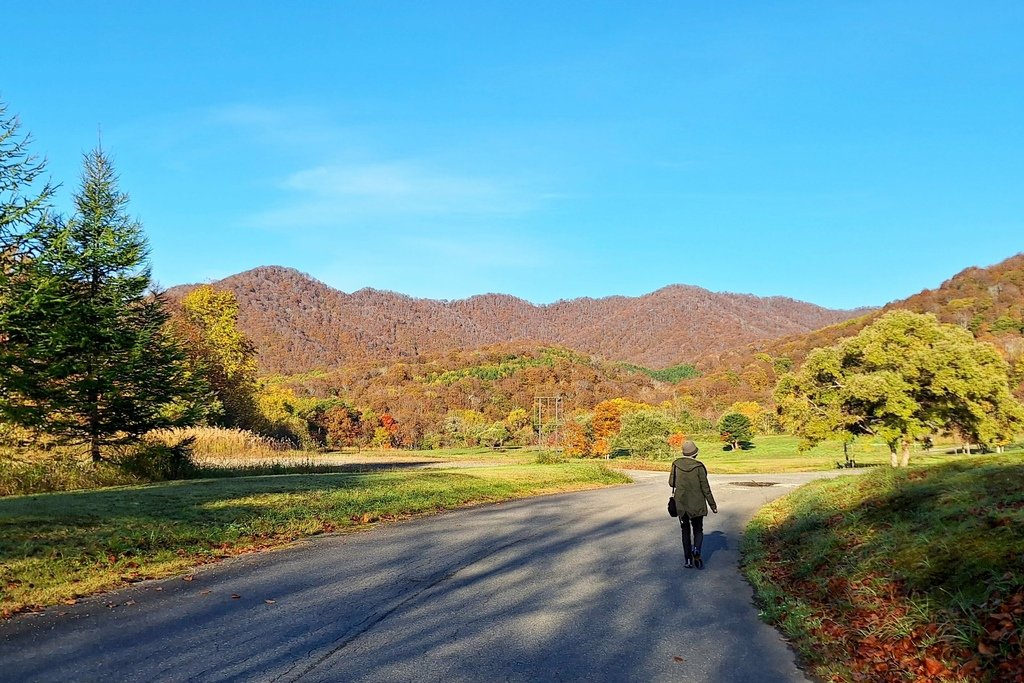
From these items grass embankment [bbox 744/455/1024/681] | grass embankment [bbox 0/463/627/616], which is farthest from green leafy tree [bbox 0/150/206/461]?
grass embankment [bbox 744/455/1024/681]

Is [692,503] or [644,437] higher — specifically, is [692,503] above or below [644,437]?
above

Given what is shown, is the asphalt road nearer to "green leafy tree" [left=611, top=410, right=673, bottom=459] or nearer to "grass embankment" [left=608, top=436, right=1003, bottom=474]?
"grass embankment" [left=608, top=436, right=1003, bottom=474]

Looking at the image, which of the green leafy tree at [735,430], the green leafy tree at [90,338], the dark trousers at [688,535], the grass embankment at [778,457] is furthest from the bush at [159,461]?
the green leafy tree at [735,430]

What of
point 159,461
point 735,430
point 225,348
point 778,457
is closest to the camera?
point 159,461

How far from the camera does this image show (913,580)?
7012 millimetres

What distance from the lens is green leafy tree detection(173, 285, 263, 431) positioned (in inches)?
1855

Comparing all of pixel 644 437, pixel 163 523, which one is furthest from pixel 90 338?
pixel 644 437

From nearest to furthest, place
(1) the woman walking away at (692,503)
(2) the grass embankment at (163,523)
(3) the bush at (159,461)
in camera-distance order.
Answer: (2) the grass embankment at (163,523) → (1) the woman walking away at (692,503) → (3) the bush at (159,461)

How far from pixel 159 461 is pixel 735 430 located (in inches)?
2812

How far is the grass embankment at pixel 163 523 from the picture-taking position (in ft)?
26.7

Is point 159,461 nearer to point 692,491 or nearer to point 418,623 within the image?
point 692,491

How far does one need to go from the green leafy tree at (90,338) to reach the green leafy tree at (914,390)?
28.9 meters

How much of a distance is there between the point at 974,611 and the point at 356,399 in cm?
13727

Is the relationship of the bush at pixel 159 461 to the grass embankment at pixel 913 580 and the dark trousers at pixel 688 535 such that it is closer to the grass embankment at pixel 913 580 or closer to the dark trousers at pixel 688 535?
the dark trousers at pixel 688 535
